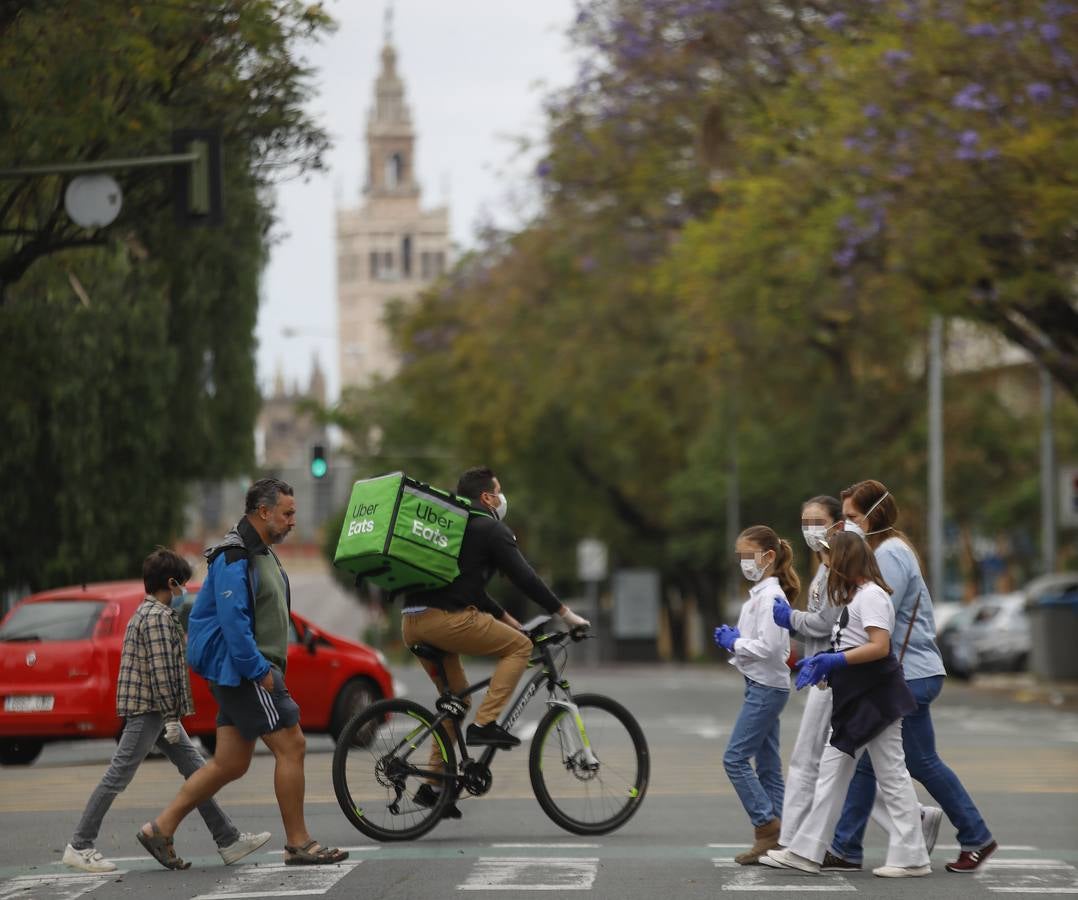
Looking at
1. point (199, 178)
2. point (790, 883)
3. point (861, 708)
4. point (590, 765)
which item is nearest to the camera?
point (790, 883)

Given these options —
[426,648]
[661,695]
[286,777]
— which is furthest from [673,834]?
[661,695]

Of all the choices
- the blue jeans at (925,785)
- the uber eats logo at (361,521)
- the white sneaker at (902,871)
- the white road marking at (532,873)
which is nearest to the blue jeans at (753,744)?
the blue jeans at (925,785)

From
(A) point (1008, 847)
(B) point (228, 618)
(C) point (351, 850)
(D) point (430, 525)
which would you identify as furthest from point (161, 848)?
(A) point (1008, 847)

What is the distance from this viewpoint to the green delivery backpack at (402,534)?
1121 cm

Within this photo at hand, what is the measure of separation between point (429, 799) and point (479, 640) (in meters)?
0.85

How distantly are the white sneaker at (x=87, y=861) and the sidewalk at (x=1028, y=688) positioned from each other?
21078 millimetres

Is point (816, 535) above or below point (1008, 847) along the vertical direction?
above

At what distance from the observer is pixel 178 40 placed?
61.0 ft

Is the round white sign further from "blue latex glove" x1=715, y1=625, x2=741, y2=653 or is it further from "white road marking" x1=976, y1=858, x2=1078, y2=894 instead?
"white road marking" x1=976, y1=858, x2=1078, y2=894

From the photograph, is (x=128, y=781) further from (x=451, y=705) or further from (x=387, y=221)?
(x=387, y=221)

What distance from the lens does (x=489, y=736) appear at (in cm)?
1170

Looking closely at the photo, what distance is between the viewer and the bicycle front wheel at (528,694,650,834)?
11.9m

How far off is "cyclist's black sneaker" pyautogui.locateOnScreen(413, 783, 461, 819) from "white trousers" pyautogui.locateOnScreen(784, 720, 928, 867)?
1982 mm

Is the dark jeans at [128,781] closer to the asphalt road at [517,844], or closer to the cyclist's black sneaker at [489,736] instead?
the asphalt road at [517,844]
